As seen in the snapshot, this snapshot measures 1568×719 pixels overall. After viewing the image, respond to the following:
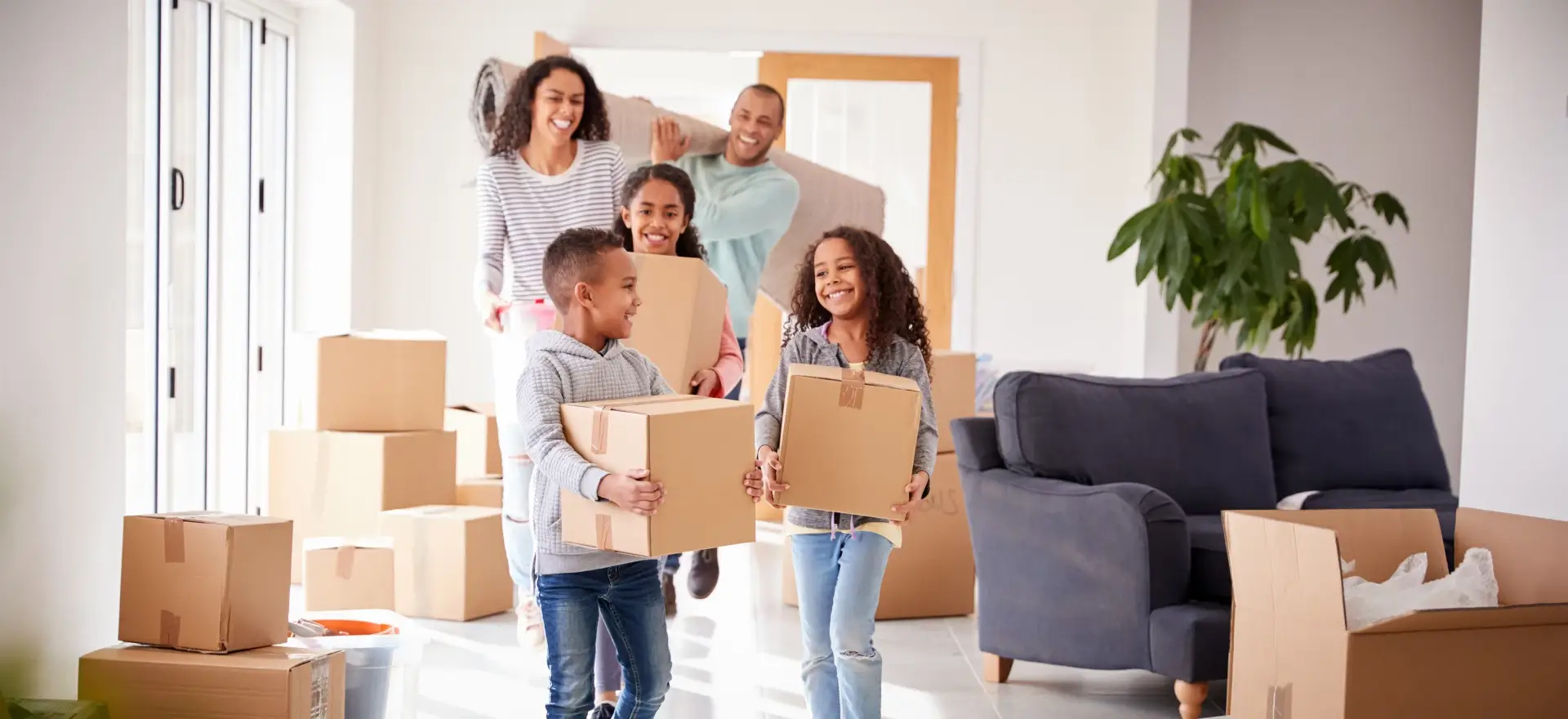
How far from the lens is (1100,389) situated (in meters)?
3.29

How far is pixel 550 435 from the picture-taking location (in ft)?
6.33

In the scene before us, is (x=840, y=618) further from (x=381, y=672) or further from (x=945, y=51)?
(x=945, y=51)

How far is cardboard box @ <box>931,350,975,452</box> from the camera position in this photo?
3.85 meters

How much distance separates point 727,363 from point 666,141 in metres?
0.72

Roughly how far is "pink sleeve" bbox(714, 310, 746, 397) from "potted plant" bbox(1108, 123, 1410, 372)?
2.05m

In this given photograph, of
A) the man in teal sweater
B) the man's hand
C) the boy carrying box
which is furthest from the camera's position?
the man in teal sweater

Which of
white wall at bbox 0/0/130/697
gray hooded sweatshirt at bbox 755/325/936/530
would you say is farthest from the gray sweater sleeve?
white wall at bbox 0/0/130/697

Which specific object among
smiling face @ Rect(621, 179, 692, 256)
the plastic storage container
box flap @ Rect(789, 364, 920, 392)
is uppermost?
smiling face @ Rect(621, 179, 692, 256)

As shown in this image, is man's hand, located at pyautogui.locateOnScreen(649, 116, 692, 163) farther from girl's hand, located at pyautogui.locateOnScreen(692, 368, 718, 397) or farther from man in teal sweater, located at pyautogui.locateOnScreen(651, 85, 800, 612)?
girl's hand, located at pyautogui.locateOnScreen(692, 368, 718, 397)

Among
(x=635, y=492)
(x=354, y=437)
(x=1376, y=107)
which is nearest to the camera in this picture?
(x=635, y=492)

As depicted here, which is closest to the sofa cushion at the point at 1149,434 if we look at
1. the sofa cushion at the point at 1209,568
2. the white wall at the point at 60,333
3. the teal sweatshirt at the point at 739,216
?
the sofa cushion at the point at 1209,568

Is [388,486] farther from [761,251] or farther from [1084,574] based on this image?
[1084,574]

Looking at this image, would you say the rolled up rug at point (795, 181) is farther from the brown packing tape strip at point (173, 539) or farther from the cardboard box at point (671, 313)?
the brown packing tape strip at point (173, 539)

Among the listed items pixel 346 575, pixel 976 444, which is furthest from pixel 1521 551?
pixel 346 575
